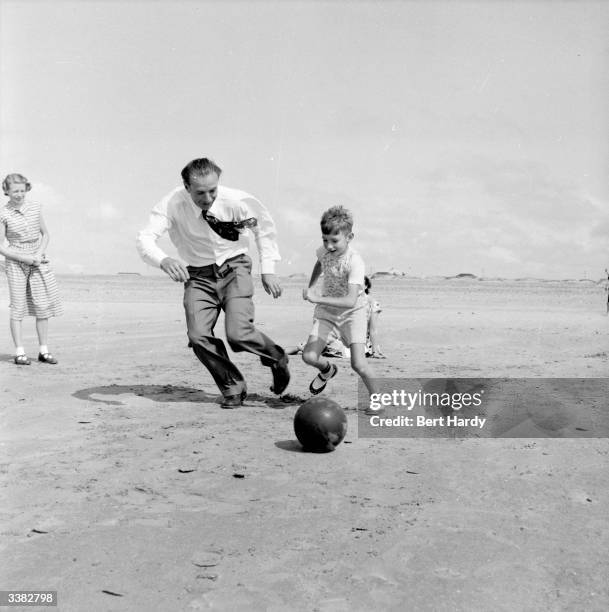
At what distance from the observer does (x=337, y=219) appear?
→ 21.3ft

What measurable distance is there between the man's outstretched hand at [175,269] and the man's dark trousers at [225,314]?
548 mm

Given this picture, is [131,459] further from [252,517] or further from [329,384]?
[329,384]

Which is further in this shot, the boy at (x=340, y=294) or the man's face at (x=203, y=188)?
the boy at (x=340, y=294)

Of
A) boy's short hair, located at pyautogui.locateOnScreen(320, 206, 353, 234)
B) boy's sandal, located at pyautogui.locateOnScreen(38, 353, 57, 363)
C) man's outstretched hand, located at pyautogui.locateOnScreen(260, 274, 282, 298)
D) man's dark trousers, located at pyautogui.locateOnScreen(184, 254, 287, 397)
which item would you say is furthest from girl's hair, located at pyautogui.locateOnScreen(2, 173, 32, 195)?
boy's short hair, located at pyautogui.locateOnScreen(320, 206, 353, 234)

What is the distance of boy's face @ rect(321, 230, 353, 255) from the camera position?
6.46 meters

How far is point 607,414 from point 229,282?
3.49 m

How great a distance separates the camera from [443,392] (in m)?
7.48

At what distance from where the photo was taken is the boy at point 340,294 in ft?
21.3

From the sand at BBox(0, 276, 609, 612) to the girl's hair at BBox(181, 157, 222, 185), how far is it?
79.9 inches

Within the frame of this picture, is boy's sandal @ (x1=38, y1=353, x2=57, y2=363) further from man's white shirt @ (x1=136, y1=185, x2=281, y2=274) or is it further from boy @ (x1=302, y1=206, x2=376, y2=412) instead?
boy @ (x1=302, y1=206, x2=376, y2=412)

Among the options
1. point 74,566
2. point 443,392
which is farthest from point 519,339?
point 74,566
